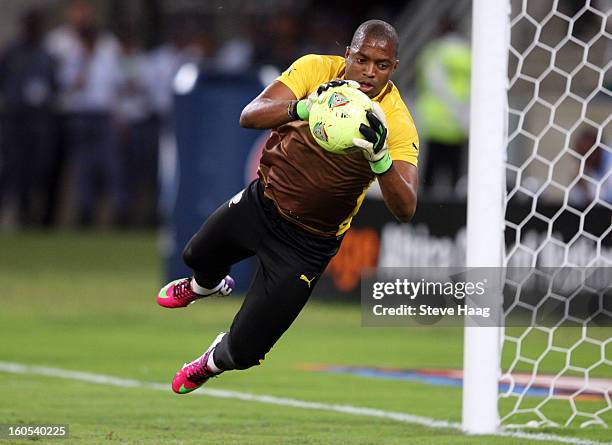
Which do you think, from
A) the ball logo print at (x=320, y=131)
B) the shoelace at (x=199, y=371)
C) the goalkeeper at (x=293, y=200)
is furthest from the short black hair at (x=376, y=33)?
the shoelace at (x=199, y=371)

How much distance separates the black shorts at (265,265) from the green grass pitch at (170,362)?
55cm

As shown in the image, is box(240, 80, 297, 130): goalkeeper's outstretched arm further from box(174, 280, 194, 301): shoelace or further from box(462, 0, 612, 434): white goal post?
box(174, 280, 194, 301): shoelace

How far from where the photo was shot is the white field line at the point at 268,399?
8195 millimetres

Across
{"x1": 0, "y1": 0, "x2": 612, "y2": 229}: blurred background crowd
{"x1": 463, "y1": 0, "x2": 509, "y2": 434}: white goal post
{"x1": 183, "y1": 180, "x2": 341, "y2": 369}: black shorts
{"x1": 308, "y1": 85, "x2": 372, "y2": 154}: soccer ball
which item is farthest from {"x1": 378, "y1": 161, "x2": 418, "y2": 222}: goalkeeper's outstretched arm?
{"x1": 0, "y1": 0, "x2": 612, "y2": 229}: blurred background crowd

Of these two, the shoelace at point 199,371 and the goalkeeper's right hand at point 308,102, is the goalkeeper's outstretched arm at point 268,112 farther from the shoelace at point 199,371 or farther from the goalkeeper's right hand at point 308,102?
the shoelace at point 199,371

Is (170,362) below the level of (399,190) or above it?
below

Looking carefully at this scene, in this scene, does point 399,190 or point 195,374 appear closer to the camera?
point 399,190

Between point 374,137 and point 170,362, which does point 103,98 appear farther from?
point 374,137

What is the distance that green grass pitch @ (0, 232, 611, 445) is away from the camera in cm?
826

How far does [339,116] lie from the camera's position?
22.2 feet

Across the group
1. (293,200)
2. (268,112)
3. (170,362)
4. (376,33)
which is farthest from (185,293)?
(170,362)

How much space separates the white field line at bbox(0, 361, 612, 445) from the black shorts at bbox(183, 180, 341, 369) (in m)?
1.34

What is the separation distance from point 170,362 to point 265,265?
11.9ft

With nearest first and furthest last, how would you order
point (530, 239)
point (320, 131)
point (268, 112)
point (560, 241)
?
point (320, 131), point (268, 112), point (560, 241), point (530, 239)
